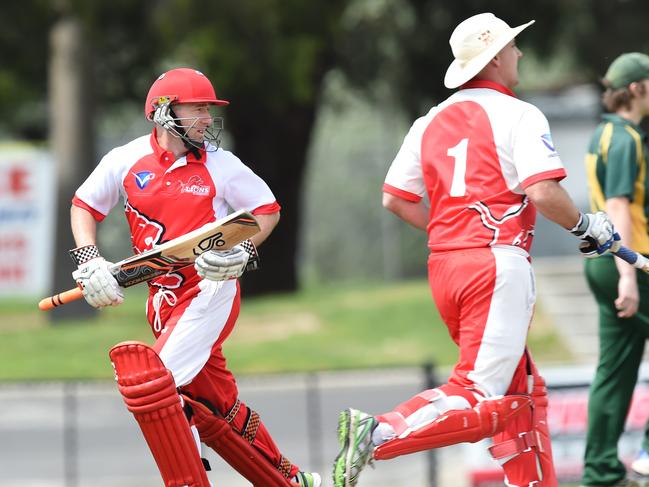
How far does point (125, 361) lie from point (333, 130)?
119 feet

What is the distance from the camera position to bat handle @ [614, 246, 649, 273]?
18.4 feet

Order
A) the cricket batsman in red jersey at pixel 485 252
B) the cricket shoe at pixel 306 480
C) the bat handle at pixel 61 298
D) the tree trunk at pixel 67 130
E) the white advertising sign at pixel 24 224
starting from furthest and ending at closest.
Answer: the white advertising sign at pixel 24 224
the tree trunk at pixel 67 130
the cricket shoe at pixel 306 480
the bat handle at pixel 61 298
the cricket batsman in red jersey at pixel 485 252

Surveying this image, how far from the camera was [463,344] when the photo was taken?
547 centimetres

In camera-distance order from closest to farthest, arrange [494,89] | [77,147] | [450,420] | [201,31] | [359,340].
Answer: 1. [450,420]
2. [494,89]
3. [201,31]
4. [359,340]
5. [77,147]

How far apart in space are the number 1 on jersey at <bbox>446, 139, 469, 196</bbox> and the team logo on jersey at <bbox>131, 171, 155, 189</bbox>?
4.30ft

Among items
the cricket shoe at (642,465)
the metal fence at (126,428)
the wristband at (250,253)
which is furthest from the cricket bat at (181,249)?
the metal fence at (126,428)

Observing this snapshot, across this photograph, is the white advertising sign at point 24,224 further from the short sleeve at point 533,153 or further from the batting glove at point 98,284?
the short sleeve at point 533,153

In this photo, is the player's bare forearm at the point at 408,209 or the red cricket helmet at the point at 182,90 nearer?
the red cricket helmet at the point at 182,90

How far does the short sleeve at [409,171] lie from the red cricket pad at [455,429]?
1014 mm

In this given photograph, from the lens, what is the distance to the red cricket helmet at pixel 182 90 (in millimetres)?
5781

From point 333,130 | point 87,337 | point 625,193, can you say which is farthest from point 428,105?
point 625,193

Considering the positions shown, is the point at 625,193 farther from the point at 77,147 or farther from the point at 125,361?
the point at 77,147

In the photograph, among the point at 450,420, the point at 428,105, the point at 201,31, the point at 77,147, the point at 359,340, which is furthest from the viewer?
Answer: the point at 428,105

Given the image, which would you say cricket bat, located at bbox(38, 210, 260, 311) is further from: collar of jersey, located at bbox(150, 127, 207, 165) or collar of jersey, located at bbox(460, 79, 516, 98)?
collar of jersey, located at bbox(460, 79, 516, 98)
